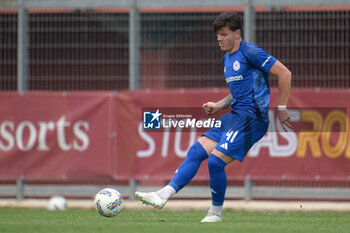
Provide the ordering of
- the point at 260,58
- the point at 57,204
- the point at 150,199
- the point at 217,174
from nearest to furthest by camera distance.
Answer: the point at 150,199 < the point at 260,58 < the point at 217,174 < the point at 57,204

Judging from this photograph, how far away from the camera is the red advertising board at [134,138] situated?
10.8 meters

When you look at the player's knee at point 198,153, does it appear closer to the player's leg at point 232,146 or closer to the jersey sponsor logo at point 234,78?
the player's leg at point 232,146

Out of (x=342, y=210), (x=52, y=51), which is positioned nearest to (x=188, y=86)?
(x=52, y=51)

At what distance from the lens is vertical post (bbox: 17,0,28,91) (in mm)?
11781

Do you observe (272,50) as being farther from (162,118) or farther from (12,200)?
(12,200)

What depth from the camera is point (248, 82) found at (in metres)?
6.80

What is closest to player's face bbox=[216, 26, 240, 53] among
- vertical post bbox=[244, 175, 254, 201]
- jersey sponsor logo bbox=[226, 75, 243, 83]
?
jersey sponsor logo bbox=[226, 75, 243, 83]

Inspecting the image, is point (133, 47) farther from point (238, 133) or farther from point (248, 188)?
point (238, 133)

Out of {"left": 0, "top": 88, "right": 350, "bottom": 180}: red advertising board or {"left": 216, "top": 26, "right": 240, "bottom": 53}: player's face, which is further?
{"left": 0, "top": 88, "right": 350, "bottom": 180}: red advertising board

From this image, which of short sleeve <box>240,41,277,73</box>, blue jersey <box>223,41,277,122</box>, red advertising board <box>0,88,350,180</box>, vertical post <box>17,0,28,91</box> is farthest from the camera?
vertical post <box>17,0,28,91</box>

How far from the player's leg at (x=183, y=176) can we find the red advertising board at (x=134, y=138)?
385cm

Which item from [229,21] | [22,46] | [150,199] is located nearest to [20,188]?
[22,46]

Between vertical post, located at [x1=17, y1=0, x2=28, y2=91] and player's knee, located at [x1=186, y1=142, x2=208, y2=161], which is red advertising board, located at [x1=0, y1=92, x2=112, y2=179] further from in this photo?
player's knee, located at [x1=186, y1=142, x2=208, y2=161]

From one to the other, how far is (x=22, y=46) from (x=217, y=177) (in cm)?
591
